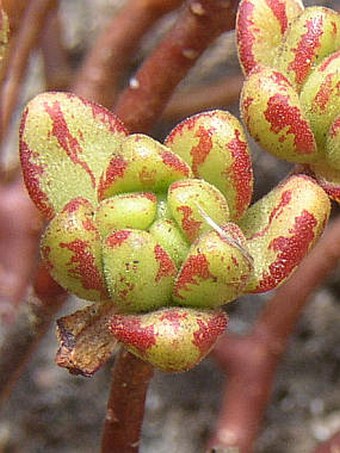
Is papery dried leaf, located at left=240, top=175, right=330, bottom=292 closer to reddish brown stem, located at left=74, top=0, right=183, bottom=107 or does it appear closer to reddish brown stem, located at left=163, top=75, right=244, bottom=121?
reddish brown stem, located at left=74, top=0, right=183, bottom=107

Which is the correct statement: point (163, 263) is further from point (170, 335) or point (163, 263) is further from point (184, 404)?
point (184, 404)

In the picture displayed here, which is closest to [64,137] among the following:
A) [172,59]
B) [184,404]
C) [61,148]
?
[61,148]

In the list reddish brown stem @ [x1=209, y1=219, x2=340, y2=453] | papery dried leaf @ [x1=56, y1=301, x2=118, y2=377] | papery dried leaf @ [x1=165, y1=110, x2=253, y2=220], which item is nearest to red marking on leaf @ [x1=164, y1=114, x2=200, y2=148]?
papery dried leaf @ [x1=165, y1=110, x2=253, y2=220]

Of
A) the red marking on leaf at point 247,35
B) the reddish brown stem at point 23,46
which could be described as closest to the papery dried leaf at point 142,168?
the red marking on leaf at point 247,35

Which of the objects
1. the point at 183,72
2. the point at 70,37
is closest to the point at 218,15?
the point at 183,72

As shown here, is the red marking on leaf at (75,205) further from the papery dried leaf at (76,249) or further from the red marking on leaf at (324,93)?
→ the red marking on leaf at (324,93)
